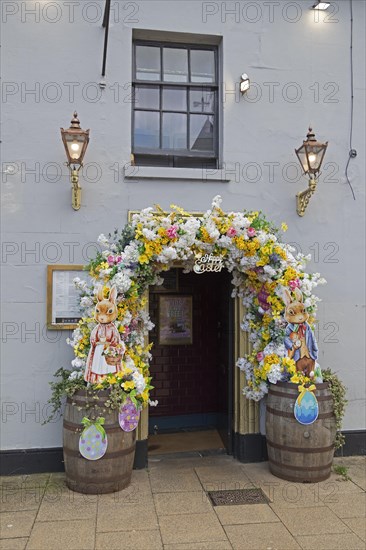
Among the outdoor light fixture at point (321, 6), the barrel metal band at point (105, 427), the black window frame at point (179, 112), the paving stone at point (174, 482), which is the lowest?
the paving stone at point (174, 482)

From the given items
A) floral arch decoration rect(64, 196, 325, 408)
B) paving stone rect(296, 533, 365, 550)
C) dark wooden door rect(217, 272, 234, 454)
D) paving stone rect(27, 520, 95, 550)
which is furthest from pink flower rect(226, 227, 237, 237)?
paving stone rect(27, 520, 95, 550)

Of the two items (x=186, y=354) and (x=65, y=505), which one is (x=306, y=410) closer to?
(x=65, y=505)

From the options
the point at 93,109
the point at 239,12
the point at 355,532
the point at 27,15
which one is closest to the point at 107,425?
the point at 355,532

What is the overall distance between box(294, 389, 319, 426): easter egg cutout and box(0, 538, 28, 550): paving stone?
8.86 feet

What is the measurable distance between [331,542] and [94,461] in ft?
7.13

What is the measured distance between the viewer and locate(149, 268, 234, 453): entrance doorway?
710cm

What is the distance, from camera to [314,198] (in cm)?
584

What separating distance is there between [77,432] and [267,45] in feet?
15.9

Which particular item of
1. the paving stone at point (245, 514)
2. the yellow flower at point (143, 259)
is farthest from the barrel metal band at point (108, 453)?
the yellow flower at point (143, 259)

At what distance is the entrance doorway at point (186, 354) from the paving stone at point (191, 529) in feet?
8.65

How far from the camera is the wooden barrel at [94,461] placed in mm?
4602

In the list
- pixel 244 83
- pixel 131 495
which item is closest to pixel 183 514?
pixel 131 495

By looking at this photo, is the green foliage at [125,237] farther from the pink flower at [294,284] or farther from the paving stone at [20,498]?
the paving stone at [20,498]

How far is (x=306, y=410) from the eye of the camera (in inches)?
191
